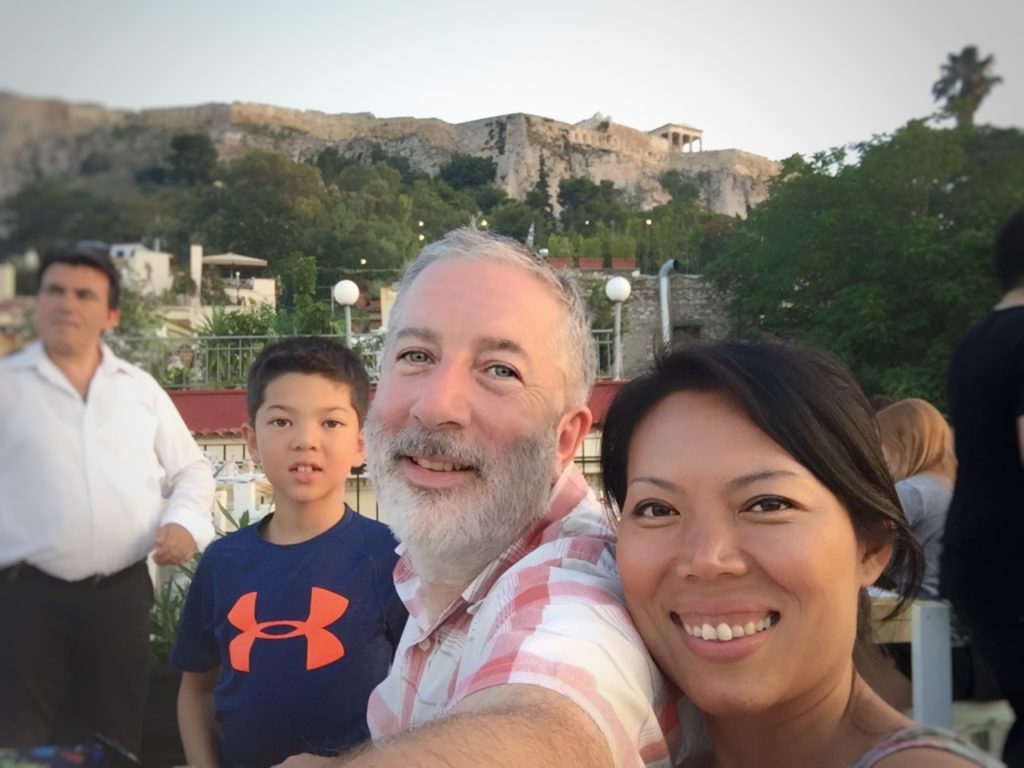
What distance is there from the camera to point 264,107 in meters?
1.17

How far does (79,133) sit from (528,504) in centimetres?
69

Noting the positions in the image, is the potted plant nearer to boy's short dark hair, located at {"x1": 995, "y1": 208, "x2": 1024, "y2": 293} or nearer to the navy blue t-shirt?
the navy blue t-shirt

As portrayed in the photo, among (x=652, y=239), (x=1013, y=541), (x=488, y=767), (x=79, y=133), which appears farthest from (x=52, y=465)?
(x=1013, y=541)

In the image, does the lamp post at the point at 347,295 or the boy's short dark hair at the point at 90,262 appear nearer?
the boy's short dark hair at the point at 90,262

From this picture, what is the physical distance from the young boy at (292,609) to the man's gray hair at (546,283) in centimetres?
27

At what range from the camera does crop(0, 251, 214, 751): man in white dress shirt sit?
3.21 ft

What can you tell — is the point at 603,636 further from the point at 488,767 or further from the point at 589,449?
the point at 589,449

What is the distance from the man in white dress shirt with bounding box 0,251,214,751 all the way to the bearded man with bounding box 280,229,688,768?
0.31 m

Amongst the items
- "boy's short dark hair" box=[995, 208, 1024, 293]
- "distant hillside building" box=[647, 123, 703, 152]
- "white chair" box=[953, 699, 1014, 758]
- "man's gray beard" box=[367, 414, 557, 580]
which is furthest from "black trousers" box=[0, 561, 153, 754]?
"white chair" box=[953, 699, 1014, 758]

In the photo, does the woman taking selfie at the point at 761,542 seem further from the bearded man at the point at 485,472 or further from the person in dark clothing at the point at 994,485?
the person in dark clothing at the point at 994,485

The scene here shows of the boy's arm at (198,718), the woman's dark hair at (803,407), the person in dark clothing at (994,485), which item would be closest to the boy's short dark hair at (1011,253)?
the person in dark clothing at (994,485)

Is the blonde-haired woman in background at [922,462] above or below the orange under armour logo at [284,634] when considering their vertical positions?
above

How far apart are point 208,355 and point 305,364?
175 mm

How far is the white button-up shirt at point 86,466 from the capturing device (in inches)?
38.8
